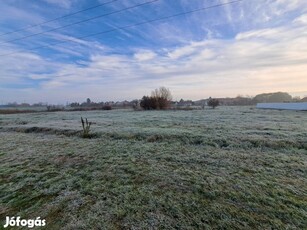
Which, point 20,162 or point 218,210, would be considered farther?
point 20,162

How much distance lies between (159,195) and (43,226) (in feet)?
6.92

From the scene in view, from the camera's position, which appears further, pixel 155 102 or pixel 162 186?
pixel 155 102

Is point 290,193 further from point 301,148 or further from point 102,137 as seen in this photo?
point 102,137

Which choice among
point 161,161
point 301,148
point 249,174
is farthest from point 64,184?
point 301,148

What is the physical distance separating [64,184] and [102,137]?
5.68 meters

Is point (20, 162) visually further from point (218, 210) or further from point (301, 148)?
point (301, 148)

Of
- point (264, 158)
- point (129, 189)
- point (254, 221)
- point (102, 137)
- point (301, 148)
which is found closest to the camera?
point (254, 221)

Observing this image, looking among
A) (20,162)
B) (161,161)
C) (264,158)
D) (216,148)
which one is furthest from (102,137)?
(264,158)

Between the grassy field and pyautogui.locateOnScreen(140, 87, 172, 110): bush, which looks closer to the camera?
the grassy field

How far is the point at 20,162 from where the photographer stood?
6.42 metres

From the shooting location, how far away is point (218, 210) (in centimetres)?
324

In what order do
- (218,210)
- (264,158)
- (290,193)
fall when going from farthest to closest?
(264,158) → (290,193) → (218,210)

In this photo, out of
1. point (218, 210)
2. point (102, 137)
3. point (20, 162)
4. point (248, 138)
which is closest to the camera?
point (218, 210)

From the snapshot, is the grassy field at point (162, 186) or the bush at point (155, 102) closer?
the grassy field at point (162, 186)
